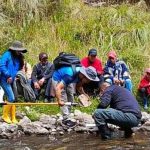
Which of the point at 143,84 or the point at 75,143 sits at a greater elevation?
the point at 143,84

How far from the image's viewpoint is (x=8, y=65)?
438 inches

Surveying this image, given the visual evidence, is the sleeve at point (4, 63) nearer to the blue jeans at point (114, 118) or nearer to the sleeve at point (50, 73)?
the sleeve at point (50, 73)

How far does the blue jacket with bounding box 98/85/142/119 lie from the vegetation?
4.58m

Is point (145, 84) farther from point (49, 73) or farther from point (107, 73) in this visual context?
point (49, 73)

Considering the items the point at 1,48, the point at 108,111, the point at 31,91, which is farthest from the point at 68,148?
the point at 1,48

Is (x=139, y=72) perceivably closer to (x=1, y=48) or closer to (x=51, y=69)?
(x=51, y=69)

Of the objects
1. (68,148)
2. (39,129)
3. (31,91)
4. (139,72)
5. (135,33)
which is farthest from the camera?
(135,33)

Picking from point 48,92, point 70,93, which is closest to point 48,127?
point 70,93

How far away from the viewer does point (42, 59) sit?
12.1 meters

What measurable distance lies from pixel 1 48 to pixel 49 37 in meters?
1.54

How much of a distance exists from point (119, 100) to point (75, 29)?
21.8 feet

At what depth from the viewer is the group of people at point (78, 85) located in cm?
941

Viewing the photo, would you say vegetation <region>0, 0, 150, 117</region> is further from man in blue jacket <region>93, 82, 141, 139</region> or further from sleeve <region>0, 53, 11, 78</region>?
man in blue jacket <region>93, 82, 141, 139</region>

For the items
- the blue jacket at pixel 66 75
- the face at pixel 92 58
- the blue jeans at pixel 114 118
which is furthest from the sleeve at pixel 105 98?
the face at pixel 92 58
